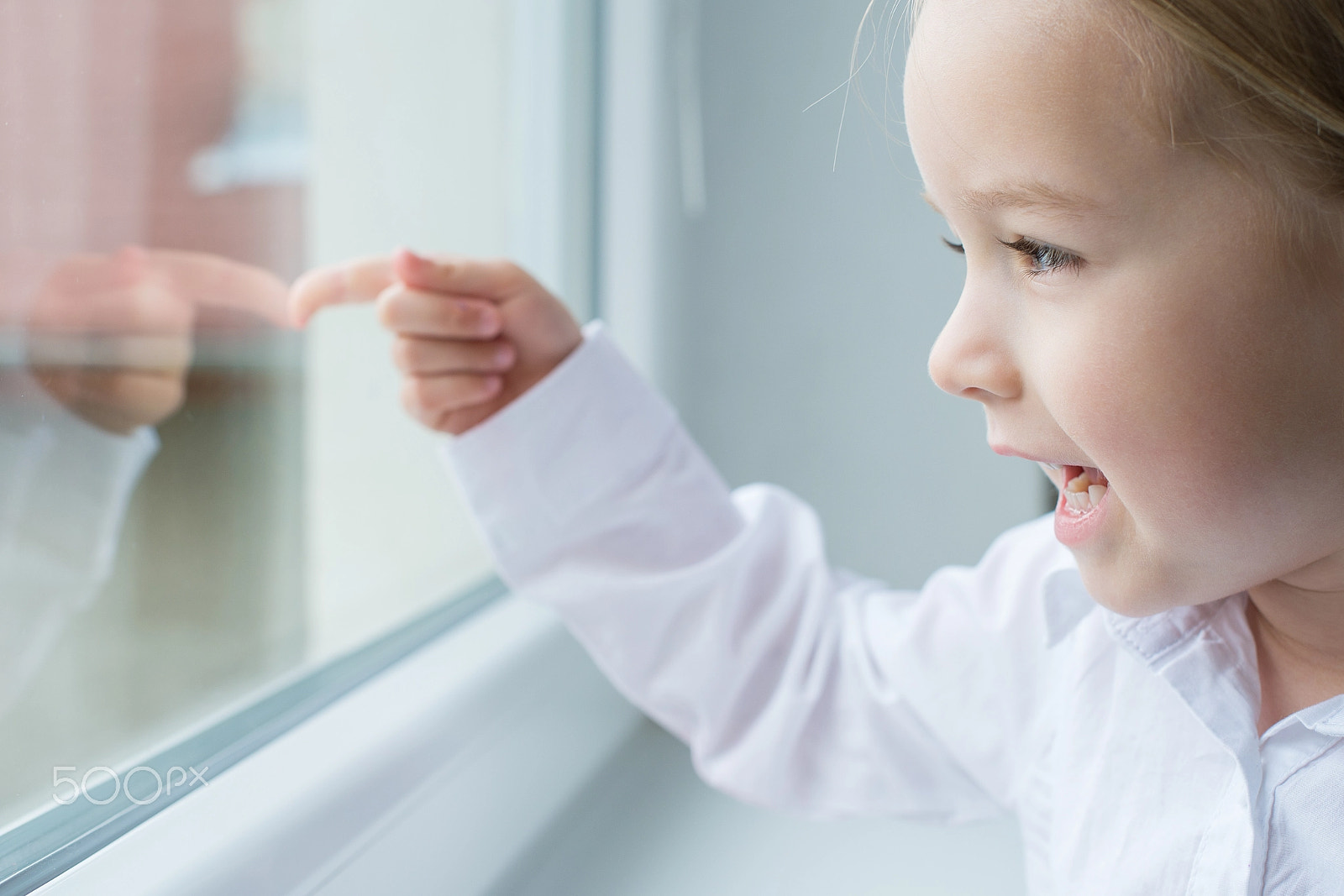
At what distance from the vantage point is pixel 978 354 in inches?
12.8

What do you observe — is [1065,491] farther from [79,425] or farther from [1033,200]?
[79,425]

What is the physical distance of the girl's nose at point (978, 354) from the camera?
0.32 metres

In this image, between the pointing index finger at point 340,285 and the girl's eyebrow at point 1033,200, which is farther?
the pointing index finger at point 340,285

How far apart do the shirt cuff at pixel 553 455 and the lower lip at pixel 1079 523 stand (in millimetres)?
226

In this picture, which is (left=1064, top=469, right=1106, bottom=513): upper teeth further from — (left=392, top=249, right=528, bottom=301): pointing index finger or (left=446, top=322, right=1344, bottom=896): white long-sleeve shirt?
(left=392, top=249, right=528, bottom=301): pointing index finger

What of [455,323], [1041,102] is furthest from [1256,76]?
[455,323]

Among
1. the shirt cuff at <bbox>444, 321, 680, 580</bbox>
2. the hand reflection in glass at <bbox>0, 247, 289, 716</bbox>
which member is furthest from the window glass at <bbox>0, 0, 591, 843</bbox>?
the shirt cuff at <bbox>444, 321, 680, 580</bbox>

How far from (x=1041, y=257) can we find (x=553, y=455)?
259mm

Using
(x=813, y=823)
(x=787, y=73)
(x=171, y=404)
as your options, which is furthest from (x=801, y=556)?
(x=787, y=73)

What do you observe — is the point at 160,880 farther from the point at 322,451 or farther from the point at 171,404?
the point at 322,451

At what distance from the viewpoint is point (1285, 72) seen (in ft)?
0.85

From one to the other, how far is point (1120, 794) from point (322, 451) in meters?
0.44

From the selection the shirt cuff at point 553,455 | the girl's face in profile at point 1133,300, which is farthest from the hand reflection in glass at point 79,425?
the girl's face in profile at point 1133,300

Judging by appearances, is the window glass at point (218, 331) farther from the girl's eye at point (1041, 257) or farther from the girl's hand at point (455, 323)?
the girl's eye at point (1041, 257)
